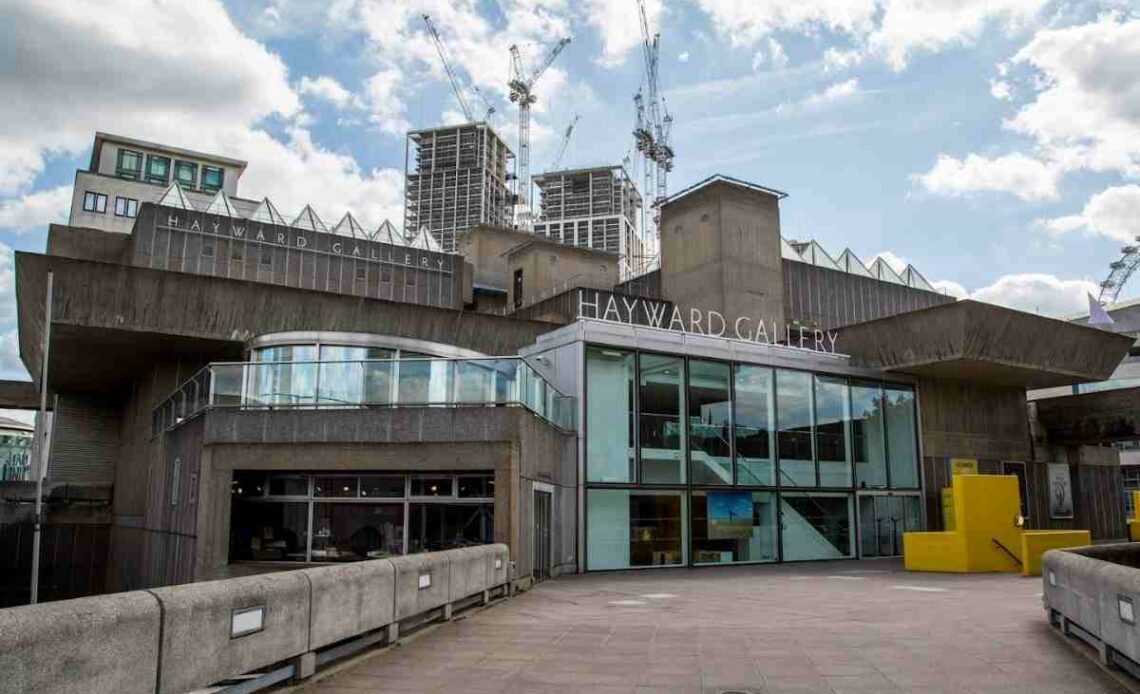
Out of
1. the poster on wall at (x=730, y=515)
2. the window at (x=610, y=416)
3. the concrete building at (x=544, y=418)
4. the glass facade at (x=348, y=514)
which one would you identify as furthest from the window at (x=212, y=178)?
the poster on wall at (x=730, y=515)

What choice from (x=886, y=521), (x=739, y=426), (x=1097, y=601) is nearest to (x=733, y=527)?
(x=739, y=426)

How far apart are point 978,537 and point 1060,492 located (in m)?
14.9

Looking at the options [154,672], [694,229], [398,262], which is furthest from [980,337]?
[398,262]

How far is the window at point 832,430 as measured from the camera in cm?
2722

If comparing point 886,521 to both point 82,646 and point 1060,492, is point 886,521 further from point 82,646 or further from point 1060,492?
point 82,646

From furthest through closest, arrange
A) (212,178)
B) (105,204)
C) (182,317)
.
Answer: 1. (212,178)
2. (105,204)
3. (182,317)

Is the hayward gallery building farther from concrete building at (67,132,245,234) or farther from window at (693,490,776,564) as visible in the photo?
concrete building at (67,132,245,234)

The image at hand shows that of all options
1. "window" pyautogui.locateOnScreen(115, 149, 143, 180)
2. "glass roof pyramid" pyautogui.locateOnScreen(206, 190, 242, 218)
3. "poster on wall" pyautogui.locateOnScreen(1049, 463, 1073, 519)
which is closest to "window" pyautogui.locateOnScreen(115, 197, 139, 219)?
"window" pyautogui.locateOnScreen(115, 149, 143, 180)

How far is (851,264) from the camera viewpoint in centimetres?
5759

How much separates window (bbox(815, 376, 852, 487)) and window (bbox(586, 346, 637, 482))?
23.6ft

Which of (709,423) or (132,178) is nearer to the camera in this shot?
(709,423)

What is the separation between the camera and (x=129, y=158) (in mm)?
102375

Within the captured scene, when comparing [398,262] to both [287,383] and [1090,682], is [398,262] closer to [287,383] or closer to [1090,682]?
[287,383]

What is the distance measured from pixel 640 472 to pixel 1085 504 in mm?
23999
